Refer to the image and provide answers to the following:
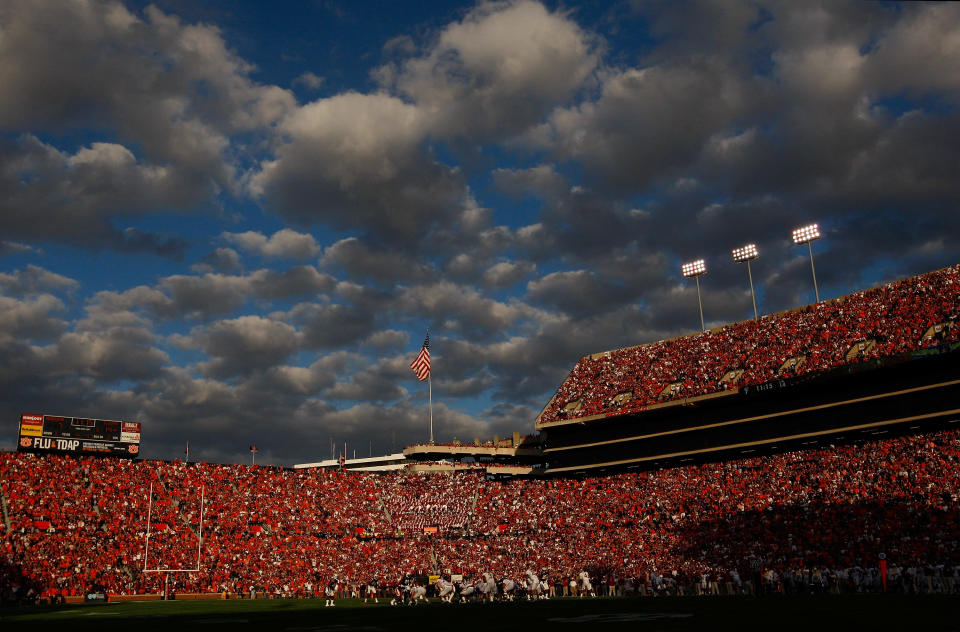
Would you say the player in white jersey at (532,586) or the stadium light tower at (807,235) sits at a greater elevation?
the stadium light tower at (807,235)

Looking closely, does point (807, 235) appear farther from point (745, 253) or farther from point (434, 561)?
point (434, 561)

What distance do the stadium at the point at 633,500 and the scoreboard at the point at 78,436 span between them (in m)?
0.22

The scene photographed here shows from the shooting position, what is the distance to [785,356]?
191ft

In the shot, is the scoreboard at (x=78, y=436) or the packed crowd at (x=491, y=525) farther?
the scoreboard at (x=78, y=436)

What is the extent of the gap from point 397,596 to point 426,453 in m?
34.6

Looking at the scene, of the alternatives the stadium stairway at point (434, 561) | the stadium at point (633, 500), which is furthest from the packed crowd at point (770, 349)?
the stadium stairway at point (434, 561)

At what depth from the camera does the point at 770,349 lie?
60.8 metres

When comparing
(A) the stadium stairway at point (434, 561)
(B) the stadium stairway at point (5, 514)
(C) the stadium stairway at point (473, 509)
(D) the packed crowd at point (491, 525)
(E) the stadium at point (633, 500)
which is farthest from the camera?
(C) the stadium stairway at point (473, 509)

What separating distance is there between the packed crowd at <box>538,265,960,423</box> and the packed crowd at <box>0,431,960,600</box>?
6.29 metres

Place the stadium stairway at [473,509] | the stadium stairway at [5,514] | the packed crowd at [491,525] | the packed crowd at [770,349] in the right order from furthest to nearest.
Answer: the stadium stairway at [473,509]
the packed crowd at [770,349]
the stadium stairway at [5,514]
the packed crowd at [491,525]

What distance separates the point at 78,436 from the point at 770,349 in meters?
56.5

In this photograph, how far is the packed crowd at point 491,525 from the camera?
42.4 meters

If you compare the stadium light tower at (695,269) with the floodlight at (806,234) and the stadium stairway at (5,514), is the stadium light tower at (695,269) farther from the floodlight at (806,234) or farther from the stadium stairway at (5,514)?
the stadium stairway at (5,514)

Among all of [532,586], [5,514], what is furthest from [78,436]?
[532,586]
